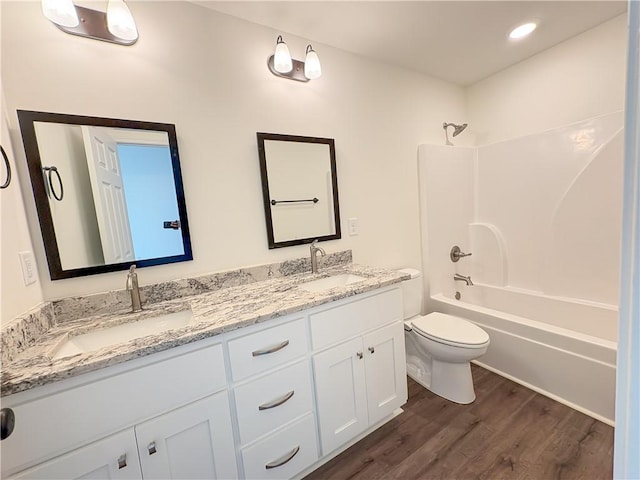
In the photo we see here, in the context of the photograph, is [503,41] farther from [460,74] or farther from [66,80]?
[66,80]

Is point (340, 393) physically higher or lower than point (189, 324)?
lower

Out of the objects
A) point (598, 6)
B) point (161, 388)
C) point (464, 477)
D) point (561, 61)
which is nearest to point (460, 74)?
point (561, 61)

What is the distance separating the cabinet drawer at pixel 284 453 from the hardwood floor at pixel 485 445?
0.18m

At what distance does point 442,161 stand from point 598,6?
3.90 ft

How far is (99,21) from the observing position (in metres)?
1.17

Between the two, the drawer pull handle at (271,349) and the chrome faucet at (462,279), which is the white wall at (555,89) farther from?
Result: the drawer pull handle at (271,349)

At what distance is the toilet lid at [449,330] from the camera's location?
1646 mm

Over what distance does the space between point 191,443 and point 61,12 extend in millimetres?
1692

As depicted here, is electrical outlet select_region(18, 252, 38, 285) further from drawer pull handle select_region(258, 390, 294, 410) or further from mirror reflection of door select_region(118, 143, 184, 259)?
drawer pull handle select_region(258, 390, 294, 410)

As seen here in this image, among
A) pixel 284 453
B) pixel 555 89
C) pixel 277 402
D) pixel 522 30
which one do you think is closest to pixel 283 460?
pixel 284 453

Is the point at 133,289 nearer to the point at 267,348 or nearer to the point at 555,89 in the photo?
the point at 267,348

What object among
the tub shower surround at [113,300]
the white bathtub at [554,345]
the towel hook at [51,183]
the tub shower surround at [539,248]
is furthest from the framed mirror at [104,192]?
the white bathtub at [554,345]

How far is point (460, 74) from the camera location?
2355 millimetres

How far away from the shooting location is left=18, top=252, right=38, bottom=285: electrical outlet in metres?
1.02
